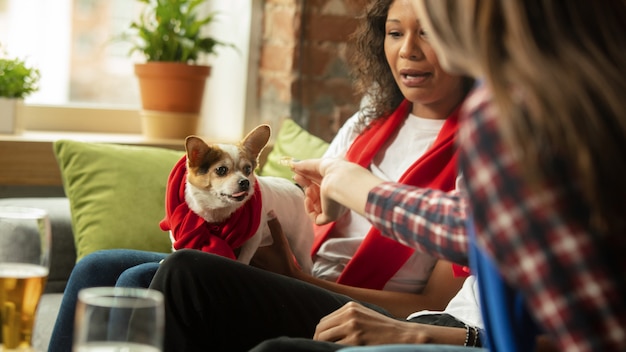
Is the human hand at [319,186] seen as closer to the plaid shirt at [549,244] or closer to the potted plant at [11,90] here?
the plaid shirt at [549,244]

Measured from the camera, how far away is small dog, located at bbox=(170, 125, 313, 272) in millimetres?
1984

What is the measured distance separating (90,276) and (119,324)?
112 centimetres

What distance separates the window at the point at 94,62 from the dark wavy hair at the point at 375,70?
3.08 feet

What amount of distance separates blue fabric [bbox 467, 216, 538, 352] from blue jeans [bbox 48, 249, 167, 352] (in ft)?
3.18

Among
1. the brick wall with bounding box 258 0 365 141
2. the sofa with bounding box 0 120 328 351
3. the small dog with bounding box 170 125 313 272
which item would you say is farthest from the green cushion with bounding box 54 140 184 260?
the brick wall with bounding box 258 0 365 141

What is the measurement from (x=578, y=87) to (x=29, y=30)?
9.36 ft

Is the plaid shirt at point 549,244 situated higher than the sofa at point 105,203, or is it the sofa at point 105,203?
the plaid shirt at point 549,244

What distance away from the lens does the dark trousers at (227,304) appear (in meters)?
1.62

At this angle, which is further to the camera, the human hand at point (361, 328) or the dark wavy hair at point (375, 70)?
the dark wavy hair at point (375, 70)

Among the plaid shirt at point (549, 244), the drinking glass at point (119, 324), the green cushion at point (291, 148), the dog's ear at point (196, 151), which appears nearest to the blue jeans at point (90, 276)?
the dog's ear at point (196, 151)

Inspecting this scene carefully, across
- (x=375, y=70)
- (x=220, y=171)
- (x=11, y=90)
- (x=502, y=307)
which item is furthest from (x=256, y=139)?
(x=11, y=90)

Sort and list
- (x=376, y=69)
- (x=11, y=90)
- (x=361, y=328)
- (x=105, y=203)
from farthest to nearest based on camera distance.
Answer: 1. (x=11, y=90)
2. (x=105, y=203)
3. (x=376, y=69)
4. (x=361, y=328)

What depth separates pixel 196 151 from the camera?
78.4 inches

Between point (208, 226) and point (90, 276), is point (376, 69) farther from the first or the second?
point (90, 276)
